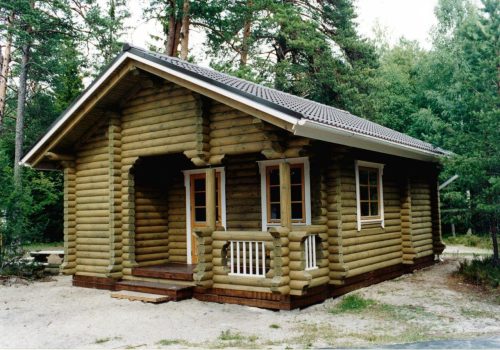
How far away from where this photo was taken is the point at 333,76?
904 inches

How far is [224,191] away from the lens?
1058 cm

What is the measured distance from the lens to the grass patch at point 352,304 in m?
8.39

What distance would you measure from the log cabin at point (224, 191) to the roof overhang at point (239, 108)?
3 cm

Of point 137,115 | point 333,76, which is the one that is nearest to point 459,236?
point 333,76

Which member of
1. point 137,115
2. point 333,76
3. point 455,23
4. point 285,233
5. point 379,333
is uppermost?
point 455,23

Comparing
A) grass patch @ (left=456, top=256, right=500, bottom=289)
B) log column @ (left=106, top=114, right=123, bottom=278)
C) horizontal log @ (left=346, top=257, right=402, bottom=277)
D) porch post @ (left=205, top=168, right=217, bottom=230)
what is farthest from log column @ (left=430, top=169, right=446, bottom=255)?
log column @ (left=106, top=114, right=123, bottom=278)

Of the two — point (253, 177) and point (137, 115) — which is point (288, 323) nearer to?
point (253, 177)

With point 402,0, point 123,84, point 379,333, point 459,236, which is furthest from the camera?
→ point 402,0

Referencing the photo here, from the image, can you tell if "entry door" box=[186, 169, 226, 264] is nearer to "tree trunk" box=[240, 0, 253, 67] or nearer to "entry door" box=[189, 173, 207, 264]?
"entry door" box=[189, 173, 207, 264]

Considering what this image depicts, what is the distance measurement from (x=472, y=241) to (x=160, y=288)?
15.8 m

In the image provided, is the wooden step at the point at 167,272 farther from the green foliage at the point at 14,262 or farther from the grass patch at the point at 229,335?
the green foliage at the point at 14,262

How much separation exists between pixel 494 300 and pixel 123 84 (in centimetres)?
840

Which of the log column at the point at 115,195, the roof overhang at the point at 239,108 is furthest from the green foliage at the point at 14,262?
the log column at the point at 115,195

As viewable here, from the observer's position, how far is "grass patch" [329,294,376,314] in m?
8.39
